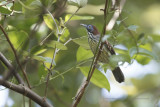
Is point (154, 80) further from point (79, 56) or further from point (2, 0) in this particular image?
point (2, 0)

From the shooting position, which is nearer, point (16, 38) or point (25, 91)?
point (25, 91)

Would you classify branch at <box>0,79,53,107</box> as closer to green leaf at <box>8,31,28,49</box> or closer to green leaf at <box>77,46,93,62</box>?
green leaf at <box>8,31,28,49</box>

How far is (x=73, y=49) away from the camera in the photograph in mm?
3879

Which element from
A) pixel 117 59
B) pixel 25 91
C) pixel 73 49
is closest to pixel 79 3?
pixel 117 59

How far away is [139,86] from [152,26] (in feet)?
3.48

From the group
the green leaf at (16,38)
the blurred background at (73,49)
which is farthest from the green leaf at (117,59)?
the green leaf at (16,38)

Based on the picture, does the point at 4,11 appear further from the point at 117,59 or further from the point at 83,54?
the point at 117,59

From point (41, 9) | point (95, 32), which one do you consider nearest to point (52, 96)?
point (95, 32)

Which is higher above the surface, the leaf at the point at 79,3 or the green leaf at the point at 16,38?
the leaf at the point at 79,3

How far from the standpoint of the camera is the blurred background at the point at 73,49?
79.8 inches

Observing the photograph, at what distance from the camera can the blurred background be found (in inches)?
79.8

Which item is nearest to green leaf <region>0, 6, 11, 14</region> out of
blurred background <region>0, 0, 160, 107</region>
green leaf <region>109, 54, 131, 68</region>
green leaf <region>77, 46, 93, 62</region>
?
blurred background <region>0, 0, 160, 107</region>

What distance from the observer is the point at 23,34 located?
211 cm

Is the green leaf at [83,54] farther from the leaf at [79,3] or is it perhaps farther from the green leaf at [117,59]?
the green leaf at [117,59]
